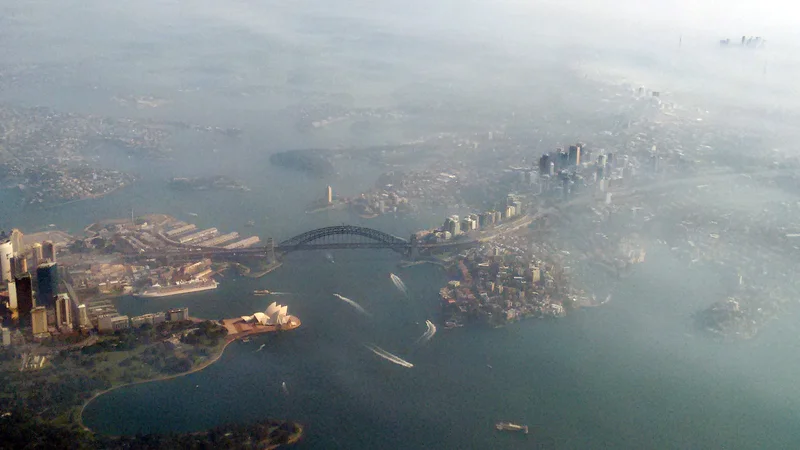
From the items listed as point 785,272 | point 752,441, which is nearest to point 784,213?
point 785,272

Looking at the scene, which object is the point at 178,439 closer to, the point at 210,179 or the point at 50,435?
the point at 50,435

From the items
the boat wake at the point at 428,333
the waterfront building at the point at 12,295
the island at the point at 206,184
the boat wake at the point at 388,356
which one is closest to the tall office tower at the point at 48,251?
the waterfront building at the point at 12,295

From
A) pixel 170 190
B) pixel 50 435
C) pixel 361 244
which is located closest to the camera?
pixel 50 435

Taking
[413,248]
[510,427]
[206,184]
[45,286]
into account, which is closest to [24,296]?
[45,286]

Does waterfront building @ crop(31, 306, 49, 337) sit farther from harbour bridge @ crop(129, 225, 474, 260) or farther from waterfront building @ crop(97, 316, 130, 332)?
harbour bridge @ crop(129, 225, 474, 260)

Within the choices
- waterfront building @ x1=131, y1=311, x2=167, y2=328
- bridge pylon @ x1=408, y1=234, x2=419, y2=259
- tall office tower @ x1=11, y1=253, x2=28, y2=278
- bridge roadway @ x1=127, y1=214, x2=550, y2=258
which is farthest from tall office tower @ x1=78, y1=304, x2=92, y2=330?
bridge pylon @ x1=408, y1=234, x2=419, y2=259

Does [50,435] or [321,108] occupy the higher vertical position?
[321,108]

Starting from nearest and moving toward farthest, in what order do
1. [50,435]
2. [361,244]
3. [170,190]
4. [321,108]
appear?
[50,435]
[361,244]
[170,190]
[321,108]

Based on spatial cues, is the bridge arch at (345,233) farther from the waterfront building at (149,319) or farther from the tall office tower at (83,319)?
the tall office tower at (83,319)
